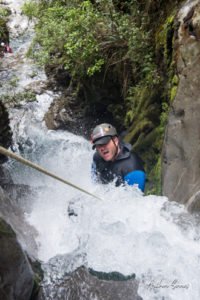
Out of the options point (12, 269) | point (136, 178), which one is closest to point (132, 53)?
point (136, 178)

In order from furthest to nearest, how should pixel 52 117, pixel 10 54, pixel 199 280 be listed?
pixel 10 54, pixel 52 117, pixel 199 280

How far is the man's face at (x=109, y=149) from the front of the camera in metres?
5.22

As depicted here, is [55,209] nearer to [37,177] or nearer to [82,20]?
[37,177]

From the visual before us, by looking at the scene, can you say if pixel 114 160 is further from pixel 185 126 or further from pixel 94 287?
pixel 94 287

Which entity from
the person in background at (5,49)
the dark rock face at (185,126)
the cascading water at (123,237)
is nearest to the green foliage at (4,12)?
the person in background at (5,49)

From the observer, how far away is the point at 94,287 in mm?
3828

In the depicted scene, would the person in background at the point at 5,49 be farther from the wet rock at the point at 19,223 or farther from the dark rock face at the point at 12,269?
the dark rock face at the point at 12,269

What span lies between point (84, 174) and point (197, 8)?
3.73 m

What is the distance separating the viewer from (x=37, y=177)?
788 centimetres

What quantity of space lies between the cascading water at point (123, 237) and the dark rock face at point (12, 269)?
59 centimetres

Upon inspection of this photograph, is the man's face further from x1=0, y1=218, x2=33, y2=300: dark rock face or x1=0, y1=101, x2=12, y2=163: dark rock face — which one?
x1=0, y1=101, x2=12, y2=163: dark rock face

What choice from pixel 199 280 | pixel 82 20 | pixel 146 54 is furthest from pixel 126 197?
pixel 82 20

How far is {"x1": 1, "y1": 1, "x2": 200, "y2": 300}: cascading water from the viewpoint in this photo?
13.2ft

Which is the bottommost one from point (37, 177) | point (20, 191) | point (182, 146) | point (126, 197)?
point (37, 177)
